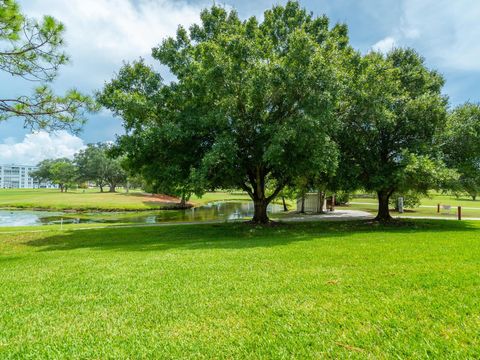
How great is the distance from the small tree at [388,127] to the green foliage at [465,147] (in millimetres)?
808

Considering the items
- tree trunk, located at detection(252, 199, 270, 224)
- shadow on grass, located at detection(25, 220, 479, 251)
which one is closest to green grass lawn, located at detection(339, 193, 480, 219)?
shadow on grass, located at detection(25, 220, 479, 251)

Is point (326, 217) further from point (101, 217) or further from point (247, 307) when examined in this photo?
point (101, 217)

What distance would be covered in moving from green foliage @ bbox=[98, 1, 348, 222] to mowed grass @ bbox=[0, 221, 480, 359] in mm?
6092

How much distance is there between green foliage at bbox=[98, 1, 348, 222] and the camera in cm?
1236

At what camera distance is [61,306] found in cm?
412

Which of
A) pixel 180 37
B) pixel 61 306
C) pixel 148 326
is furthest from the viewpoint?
pixel 180 37

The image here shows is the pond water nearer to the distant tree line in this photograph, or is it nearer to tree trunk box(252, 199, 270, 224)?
tree trunk box(252, 199, 270, 224)

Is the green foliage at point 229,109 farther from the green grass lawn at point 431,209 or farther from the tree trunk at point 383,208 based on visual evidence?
the green grass lawn at point 431,209

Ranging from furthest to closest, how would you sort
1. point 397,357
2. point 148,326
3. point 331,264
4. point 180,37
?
point 180,37 → point 331,264 → point 148,326 → point 397,357

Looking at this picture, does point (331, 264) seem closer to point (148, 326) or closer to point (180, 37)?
point (148, 326)

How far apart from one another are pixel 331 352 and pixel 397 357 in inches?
22.2

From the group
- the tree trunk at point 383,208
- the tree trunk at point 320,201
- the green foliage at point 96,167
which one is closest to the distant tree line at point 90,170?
the green foliage at point 96,167

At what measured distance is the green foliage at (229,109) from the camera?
12.4 meters

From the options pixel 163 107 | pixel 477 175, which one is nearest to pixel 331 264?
pixel 163 107
